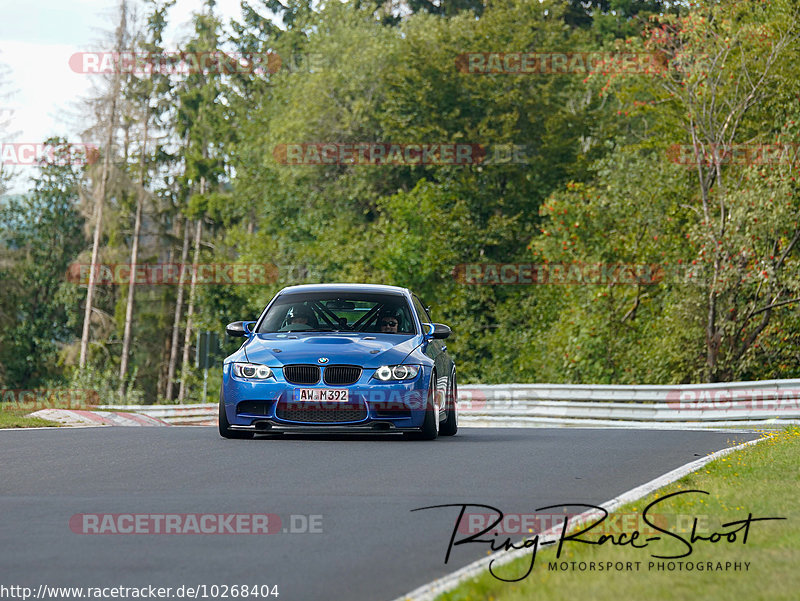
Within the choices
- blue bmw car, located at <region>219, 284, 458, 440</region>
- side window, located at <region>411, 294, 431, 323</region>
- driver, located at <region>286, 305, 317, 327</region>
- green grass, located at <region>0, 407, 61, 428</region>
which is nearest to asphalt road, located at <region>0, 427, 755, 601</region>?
blue bmw car, located at <region>219, 284, 458, 440</region>

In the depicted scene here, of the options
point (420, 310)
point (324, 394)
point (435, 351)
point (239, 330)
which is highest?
point (420, 310)

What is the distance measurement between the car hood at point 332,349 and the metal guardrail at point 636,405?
11.3 metres

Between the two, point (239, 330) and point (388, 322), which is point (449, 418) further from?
point (239, 330)

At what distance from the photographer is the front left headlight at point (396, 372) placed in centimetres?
1400

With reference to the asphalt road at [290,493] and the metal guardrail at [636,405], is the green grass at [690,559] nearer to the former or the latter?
the asphalt road at [290,493]

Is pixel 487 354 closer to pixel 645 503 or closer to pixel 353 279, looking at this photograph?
pixel 353 279

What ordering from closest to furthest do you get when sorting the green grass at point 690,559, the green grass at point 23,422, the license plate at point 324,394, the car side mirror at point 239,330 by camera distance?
the green grass at point 690,559
the license plate at point 324,394
the car side mirror at point 239,330
the green grass at point 23,422

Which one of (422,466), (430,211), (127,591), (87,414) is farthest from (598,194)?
(127,591)

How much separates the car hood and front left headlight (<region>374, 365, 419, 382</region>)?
0.18 ft

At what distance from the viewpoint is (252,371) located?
558 inches

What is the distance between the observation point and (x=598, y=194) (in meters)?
37.7

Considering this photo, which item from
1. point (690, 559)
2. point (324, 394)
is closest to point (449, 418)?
point (324, 394)

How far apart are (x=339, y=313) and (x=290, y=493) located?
632cm

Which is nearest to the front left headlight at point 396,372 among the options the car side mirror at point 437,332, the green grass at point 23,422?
the car side mirror at point 437,332
